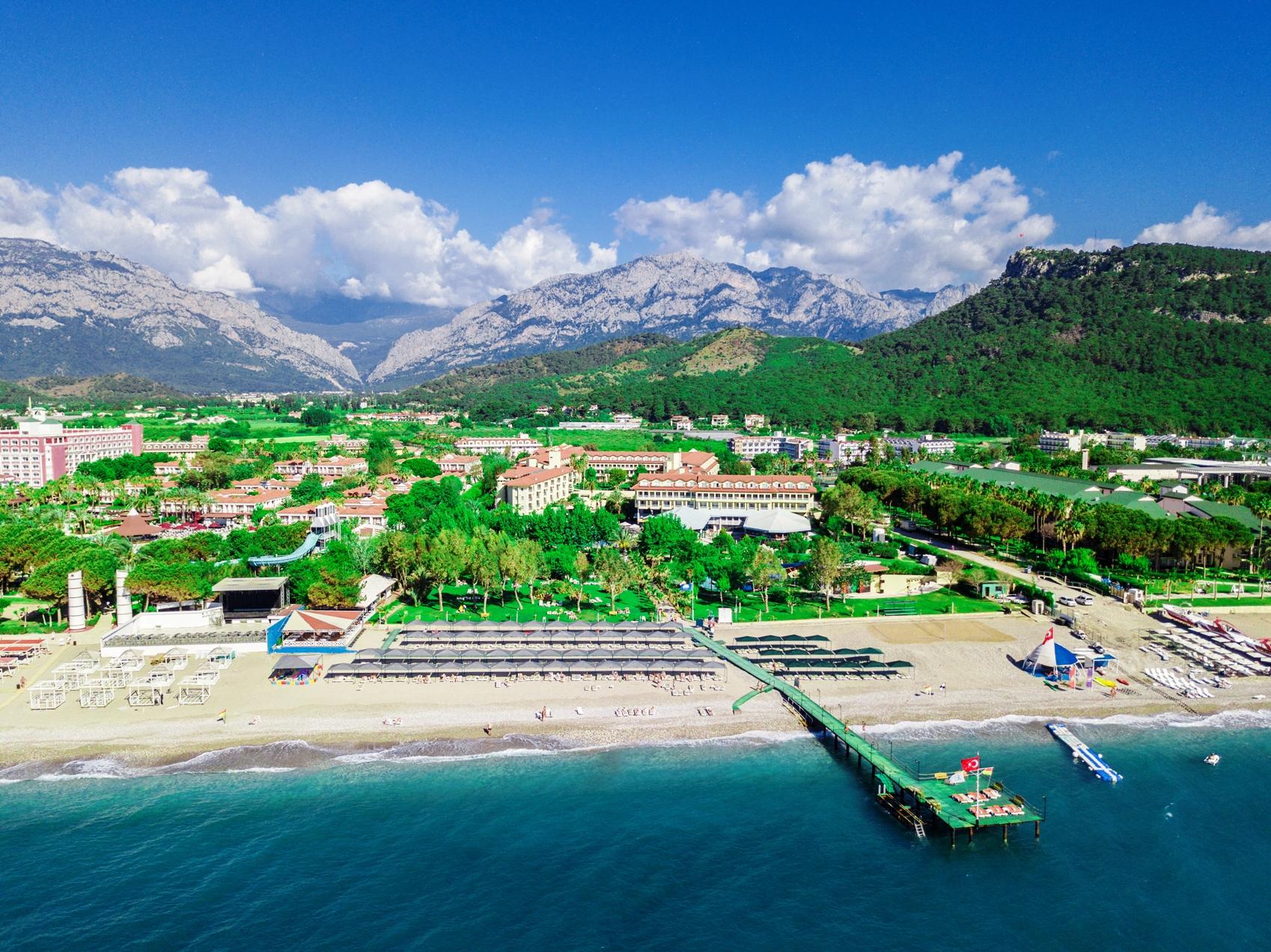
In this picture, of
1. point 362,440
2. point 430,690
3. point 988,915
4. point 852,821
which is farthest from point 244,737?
point 362,440

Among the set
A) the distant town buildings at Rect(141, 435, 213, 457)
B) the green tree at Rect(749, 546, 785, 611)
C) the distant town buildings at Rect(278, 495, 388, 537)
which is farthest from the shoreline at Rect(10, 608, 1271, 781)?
the distant town buildings at Rect(141, 435, 213, 457)

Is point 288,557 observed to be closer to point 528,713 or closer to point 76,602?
point 76,602

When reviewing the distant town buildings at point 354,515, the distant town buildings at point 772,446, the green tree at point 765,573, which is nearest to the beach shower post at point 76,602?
the distant town buildings at point 354,515

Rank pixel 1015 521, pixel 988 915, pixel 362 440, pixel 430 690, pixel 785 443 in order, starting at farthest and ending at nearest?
pixel 362 440
pixel 785 443
pixel 1015 521
pixel 430 690
pixel 988 915

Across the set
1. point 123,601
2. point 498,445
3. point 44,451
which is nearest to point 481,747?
point 123,601

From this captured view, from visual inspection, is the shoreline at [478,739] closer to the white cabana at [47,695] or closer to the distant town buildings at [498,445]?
the white cabana at [47,695]

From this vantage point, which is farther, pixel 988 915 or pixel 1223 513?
pixel 1223 513

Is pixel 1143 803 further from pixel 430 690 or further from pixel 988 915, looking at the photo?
pixel 430 690
